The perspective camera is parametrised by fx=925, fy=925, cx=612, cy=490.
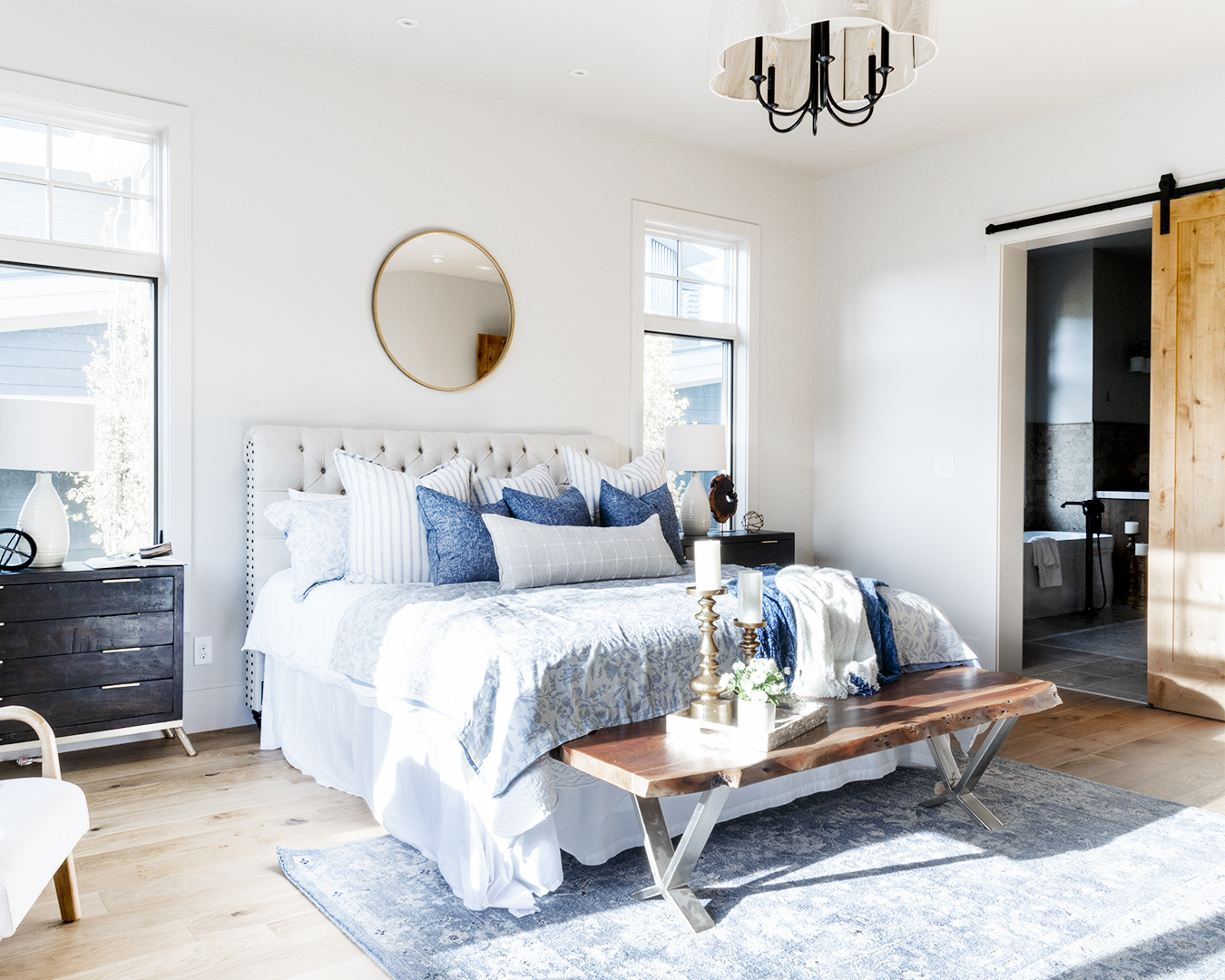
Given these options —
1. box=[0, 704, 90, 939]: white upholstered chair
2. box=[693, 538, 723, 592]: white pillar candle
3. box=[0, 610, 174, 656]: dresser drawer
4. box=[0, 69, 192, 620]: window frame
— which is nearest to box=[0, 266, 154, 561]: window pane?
box=[0, 69, 192, 620]: window frame

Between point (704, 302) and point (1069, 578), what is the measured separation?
3541 millimetres

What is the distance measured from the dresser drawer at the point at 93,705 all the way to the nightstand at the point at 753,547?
2.47 meters

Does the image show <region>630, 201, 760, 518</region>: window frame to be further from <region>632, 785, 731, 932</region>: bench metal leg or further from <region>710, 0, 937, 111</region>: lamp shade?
<region>632, 785, 731, 932</region>: bench metal leg

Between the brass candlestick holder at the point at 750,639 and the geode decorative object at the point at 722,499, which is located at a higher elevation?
the geode decorative object at the point at 722,499

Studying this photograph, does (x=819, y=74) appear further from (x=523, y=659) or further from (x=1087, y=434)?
(x=1087, y=434)

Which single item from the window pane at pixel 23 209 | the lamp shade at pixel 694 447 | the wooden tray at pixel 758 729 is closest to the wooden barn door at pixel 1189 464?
the lamp shade at pixel 694 447

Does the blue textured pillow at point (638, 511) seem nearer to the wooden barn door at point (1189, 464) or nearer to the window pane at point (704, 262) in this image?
the window pane at point (704, 262)

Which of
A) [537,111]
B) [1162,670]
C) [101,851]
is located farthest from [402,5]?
[1162,670]

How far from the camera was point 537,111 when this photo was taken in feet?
15.6

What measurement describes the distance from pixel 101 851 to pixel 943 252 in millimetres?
4829

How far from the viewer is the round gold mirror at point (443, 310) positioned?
4.29 meters

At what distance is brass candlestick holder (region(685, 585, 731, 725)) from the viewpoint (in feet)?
7.50

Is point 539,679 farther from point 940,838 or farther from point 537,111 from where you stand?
point 537,111

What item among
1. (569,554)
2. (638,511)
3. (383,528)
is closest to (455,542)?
(383,528)
